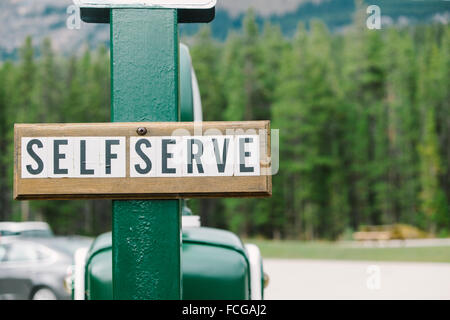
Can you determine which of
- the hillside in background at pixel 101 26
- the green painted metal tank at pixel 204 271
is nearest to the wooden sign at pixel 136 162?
the hillside in background at pixel 101 26

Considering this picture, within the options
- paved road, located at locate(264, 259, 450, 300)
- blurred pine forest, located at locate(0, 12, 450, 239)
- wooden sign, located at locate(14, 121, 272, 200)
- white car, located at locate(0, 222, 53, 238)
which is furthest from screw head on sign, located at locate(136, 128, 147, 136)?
blurred pine forest, located at locate(0, 12, 450, 239)

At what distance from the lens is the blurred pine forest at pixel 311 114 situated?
30.5m

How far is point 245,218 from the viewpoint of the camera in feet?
96.0

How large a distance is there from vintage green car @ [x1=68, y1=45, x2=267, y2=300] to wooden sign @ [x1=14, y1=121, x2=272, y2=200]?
0.58 m

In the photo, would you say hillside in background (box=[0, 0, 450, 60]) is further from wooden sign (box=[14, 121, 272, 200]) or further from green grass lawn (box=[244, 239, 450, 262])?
green grass lawn (box=[244, 239, 450, 262])

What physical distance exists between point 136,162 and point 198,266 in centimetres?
64

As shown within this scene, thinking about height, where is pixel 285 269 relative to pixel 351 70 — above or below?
below

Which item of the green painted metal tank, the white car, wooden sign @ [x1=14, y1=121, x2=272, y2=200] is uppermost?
wooden sign @ [x1=14, y1=121, x2=272, y2=200]

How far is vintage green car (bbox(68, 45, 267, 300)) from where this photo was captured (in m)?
1.90

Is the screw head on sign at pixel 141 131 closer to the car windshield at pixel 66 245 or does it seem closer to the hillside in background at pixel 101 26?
the hillside in background at pixel 101 26

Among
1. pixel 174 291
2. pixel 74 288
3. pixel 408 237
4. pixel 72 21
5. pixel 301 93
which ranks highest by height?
pixel 301 93

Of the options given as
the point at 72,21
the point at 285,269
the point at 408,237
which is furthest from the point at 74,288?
the point at 408,237

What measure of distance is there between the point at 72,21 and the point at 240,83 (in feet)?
101
